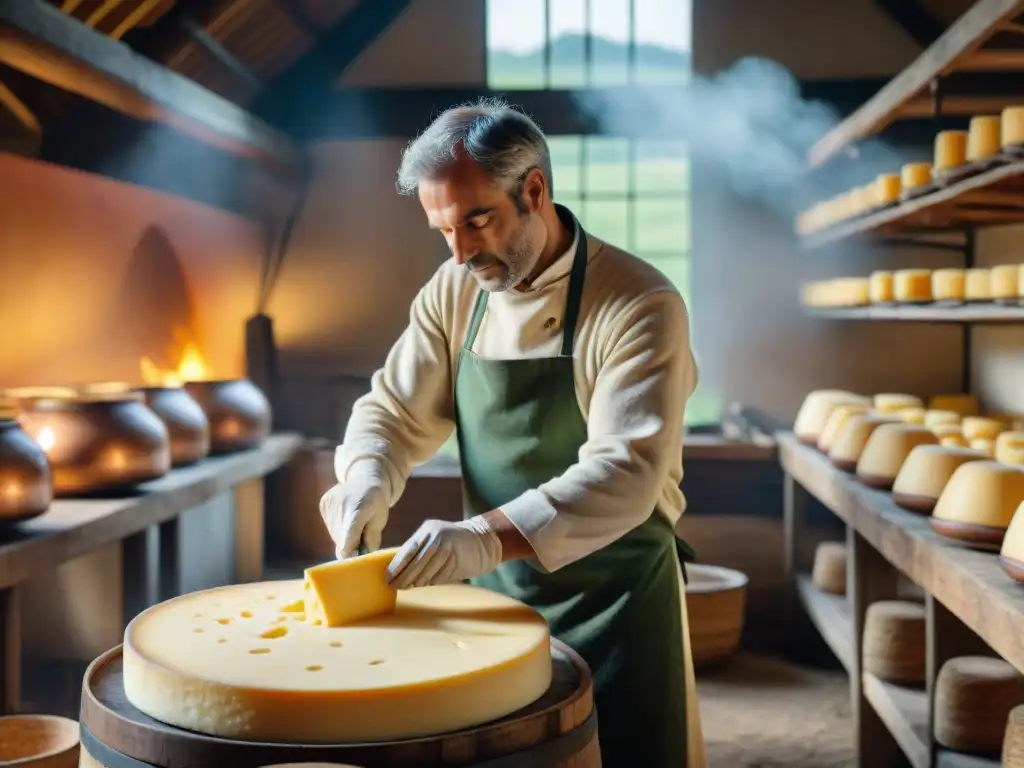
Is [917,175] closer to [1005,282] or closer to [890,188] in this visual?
[890,188]

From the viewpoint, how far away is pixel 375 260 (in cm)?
858

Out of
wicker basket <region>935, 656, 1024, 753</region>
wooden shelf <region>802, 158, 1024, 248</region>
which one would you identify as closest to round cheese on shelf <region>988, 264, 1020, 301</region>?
wooden shelf <region>802, 158, 1024, 248</region>

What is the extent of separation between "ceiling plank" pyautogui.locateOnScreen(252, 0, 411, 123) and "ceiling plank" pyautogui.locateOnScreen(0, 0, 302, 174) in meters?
1.56

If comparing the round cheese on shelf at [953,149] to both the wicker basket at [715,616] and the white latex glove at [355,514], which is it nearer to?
the wicker basket at [715,616]

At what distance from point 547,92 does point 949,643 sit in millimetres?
5115

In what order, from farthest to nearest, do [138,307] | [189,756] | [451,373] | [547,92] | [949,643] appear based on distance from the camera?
[547,92] < [138,307] < [949,643] < [451,373] < [189,756]

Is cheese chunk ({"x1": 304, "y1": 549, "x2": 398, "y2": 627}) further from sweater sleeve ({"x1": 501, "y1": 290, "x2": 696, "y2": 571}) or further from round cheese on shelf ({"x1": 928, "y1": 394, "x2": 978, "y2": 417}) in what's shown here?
round cheese on shelf ({"x1": 928, "y1": 394, "x2": 978, "y2": 417})

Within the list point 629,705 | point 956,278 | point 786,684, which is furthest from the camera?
point 786,684

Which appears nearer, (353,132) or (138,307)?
(138,307)

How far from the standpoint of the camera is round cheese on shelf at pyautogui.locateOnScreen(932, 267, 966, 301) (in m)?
4.50

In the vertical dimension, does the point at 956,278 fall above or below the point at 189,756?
above

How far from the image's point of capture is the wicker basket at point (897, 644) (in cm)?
394

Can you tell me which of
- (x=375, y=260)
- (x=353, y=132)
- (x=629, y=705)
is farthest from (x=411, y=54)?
(x=629, y=705)

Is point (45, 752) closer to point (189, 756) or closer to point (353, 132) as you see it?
point (189, 756)
